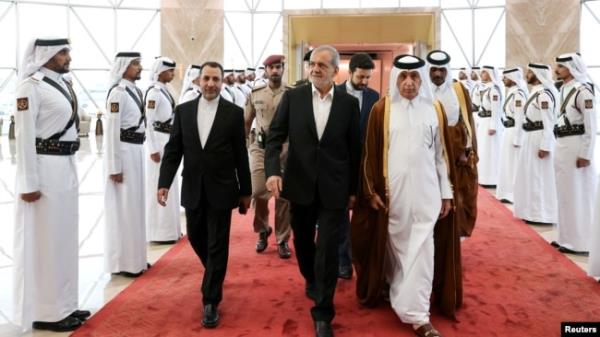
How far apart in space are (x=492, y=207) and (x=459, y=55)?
11300 mm

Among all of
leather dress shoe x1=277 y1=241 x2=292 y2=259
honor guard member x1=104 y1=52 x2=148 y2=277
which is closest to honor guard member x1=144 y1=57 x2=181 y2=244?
honor guard member x1=104 y1=52 x2=148 y2=277

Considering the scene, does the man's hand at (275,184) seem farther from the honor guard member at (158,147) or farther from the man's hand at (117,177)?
the honor guard member at (158,147)

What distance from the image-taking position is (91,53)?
58.5 ft

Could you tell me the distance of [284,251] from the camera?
17.6ft

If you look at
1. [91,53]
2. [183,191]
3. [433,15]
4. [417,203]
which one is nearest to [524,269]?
[417,203]

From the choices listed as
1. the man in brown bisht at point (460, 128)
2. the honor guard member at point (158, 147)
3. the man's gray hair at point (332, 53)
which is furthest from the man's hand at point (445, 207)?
the honor guard member at point (158, 147)

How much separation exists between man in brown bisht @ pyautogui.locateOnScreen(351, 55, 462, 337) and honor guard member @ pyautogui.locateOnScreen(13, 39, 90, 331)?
2014 millimetres

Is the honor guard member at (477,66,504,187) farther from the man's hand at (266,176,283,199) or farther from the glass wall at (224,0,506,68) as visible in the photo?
the glass wall at (224,0,506,68)

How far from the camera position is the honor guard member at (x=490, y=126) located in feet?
31.0

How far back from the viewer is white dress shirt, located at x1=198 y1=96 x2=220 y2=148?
379cm

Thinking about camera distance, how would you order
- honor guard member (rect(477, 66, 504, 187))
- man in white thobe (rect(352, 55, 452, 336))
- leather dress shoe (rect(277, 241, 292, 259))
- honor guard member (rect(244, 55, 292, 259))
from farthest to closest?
honor guard member (rect(477, 66, 504, 187)), leather dress shoe (rect(277, 241, 292, 259)), honor guard member (rect(244, 55, 292, 259)), man in white thobe (rect(352, 55, 452, 336))

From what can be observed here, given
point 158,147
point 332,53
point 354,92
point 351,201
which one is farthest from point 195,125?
point 158,147

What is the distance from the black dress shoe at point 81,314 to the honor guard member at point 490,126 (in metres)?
7.63

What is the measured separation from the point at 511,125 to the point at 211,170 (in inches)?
226
